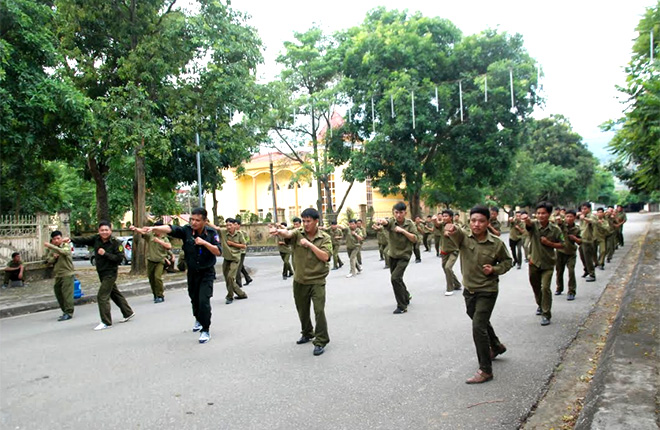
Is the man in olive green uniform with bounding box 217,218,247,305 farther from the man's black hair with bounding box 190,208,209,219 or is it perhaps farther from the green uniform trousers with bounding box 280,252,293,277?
the green uniform trousers with bounding box 280,252,293,277

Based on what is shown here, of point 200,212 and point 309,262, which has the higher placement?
point 200,212

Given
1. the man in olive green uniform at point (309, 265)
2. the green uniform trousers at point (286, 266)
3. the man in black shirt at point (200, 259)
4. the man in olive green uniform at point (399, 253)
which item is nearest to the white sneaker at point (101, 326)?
the man in black shirt at point (200, 259)

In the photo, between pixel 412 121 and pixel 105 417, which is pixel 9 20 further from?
pixel 412 121

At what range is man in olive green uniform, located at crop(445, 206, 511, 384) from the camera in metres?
4.47

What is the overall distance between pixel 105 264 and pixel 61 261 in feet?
4.81

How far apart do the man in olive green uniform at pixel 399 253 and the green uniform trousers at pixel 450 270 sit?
165 cm

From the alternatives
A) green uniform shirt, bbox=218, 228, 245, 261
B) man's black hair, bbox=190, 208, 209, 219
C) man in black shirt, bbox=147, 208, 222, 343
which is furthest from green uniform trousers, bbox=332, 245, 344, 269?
man's black hair, bbox=190, 208, 209, 219

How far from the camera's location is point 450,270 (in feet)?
31.3

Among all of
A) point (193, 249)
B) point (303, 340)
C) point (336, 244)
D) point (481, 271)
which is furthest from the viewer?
point (336, 244)

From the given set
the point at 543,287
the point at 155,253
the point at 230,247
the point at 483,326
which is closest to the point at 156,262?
the point at 155,253

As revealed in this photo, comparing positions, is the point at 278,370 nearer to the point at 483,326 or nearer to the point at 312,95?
the point at 483,326

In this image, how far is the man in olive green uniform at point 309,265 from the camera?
578cm

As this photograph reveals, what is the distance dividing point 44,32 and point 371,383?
11.0 m

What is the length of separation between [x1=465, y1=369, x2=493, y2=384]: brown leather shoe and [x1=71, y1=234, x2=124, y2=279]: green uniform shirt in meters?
5.56
